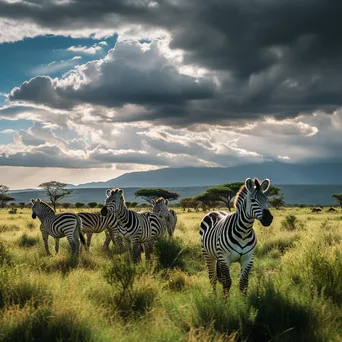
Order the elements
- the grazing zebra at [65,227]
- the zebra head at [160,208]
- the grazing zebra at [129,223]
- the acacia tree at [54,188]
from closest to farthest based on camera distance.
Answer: the grazing zebra at [129,223] → the grazing zebra at [65,227] → the zebra head at [160,208] → the acacia tree at [54,188]

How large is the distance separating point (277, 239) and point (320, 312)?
37.5ft

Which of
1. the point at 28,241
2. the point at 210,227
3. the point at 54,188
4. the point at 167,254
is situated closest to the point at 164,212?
the point at 167,254

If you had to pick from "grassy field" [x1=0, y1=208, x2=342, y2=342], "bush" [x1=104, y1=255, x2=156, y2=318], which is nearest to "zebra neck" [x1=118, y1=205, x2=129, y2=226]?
"grassy field" [x1=0, y1=208, x2=342, y2=342]

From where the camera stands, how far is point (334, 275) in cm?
867

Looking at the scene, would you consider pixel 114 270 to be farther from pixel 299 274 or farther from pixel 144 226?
pixel 144 226

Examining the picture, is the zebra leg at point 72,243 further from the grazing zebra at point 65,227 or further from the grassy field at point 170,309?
the grassy field at point 170,309

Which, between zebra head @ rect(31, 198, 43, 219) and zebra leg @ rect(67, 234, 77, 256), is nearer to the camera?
zebra leg @ rect(67, 234, 77, 256)

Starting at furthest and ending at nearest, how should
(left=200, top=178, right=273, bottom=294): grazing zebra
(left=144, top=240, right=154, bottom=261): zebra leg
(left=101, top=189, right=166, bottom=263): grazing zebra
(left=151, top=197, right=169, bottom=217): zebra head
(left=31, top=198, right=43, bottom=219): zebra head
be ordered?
(left=151, top=197, right=169, bottom=217): zebra head < (left=31, top=198, right=43, bottom=219): zebra head < (left=144, top=240, right=154, bottom=261): zebra leg < (left=101, top=189, right=166, bottom=263): grazing zebra < (left=200, top=178, right=273, bottom=294): grazing zebra

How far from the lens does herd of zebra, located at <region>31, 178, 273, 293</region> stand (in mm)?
7965

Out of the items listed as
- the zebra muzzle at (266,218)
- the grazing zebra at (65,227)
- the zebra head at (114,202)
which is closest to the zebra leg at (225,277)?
the zebra muzzle at (266,218)

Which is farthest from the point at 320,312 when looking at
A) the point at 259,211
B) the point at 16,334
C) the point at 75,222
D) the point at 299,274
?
the point at 75,222

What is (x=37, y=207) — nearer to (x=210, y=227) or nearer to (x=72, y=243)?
(x=72, y=243)

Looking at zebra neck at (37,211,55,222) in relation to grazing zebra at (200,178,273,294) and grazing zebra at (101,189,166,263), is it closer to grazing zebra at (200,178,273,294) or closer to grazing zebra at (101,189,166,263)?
grazing zebra at (101,189,166,263)

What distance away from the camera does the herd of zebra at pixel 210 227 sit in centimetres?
796
